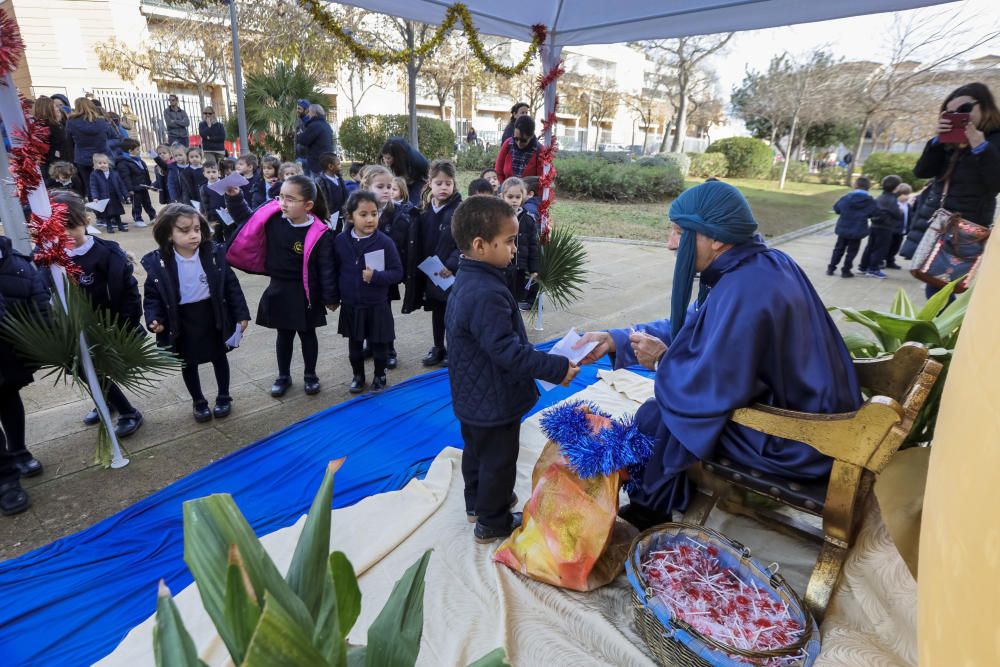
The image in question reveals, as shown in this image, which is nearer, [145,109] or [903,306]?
[903,306]

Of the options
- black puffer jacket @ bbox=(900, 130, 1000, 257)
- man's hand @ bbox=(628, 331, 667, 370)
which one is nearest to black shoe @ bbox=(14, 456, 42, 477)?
man's hand @ bbox=(628, 331, 667, 370)

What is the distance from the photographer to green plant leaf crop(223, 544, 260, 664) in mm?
595

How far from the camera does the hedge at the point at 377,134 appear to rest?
17375 mm

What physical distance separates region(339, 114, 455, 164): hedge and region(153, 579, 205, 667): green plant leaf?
56.0 feet

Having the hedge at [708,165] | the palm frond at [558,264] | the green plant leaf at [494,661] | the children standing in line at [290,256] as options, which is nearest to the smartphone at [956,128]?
the palm frond at [558,264]

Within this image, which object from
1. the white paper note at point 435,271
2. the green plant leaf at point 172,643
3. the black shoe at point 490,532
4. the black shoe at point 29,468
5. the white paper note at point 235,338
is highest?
the green plant leaf at point 172,643

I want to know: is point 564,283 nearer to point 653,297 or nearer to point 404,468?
point 653,297

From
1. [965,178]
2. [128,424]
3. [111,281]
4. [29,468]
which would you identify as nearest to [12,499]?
[29,468]

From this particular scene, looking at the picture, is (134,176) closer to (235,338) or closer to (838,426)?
(235,338)

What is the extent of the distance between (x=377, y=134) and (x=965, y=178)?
52.8 feet

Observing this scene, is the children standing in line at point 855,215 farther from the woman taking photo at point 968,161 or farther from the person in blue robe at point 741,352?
the person in blue robe at point 741,352

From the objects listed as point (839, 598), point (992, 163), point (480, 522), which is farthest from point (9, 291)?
point (992, 163)

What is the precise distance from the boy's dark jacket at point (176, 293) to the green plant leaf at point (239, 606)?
3.20 m

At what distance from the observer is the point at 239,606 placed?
604 mm
